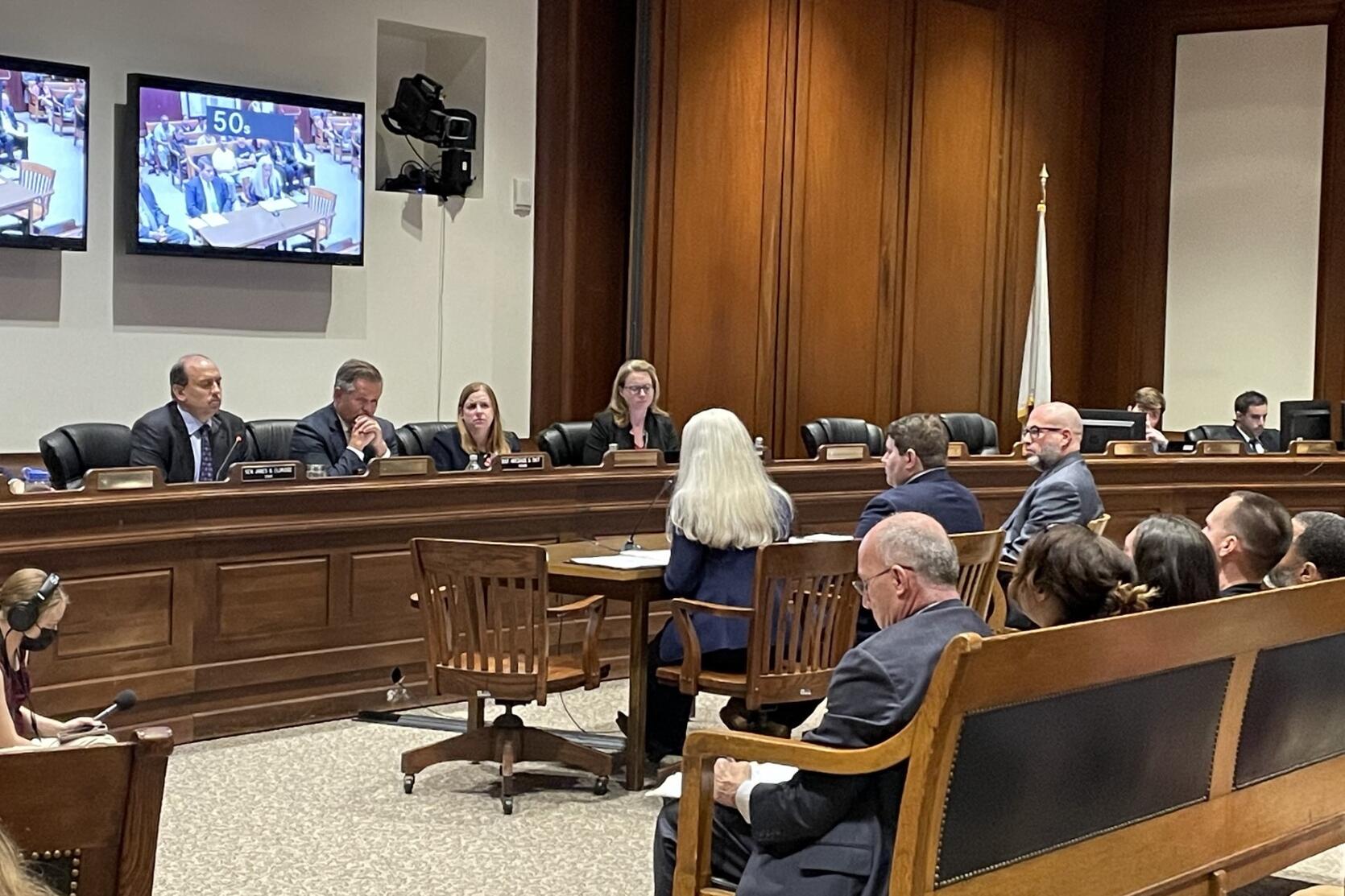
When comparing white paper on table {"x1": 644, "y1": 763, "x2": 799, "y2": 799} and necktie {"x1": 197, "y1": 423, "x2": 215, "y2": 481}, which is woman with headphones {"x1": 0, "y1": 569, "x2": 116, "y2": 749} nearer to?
white paper on table {"x1": 644, "y1": 763, "x2": 799, "y2": 799}

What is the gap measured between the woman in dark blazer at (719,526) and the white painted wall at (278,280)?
374 cm

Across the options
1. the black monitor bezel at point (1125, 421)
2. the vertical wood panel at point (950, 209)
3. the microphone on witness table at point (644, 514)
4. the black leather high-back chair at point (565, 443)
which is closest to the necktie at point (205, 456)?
the microphone on witness table at point (644, 514)

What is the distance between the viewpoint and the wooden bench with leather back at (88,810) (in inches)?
81.2

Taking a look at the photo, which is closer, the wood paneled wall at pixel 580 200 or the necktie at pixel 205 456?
the necktie at pixel 205 456

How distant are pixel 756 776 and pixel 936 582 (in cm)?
51

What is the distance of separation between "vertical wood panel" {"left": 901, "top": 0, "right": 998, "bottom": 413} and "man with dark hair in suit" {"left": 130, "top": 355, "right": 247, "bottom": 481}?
521 centimetres

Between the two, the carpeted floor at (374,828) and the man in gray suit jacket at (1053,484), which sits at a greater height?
the man in gray suit jacket at (1053,484)

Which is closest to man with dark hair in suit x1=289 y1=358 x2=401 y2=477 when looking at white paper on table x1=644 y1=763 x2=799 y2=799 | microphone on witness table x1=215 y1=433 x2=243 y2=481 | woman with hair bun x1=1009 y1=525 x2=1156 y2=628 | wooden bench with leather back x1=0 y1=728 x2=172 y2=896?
microphone on witness table x1=215 y1=433 x2=243 y2=481

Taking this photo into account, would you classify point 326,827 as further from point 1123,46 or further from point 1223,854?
point 1123,46

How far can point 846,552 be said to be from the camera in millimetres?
4828

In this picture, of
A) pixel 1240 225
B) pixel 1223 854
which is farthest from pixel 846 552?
pixel 1240 225

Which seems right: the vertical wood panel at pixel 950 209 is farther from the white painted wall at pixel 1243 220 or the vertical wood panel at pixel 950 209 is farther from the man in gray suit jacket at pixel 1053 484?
the man in gray suit jacket at pixel 1053 484

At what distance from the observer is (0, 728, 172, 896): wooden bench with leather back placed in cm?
206

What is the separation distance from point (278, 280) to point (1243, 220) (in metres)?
6.57
